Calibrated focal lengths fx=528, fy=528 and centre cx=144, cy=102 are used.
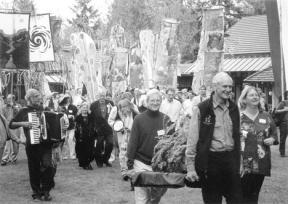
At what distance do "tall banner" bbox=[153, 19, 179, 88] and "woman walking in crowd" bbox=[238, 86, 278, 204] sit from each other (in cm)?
971

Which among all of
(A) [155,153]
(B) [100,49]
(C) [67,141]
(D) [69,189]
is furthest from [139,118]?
(B) [100,49]

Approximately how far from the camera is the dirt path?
8.34 metres

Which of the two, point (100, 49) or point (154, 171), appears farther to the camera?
point (100, 49)

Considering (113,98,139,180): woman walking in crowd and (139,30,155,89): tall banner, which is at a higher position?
(139,30,155,89): tall banner

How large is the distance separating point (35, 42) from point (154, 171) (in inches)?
466

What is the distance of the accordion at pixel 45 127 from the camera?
797 centimetres

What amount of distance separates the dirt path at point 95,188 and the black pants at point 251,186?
7.00 ft

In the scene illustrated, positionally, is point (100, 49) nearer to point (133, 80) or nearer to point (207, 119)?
point (133, 80)

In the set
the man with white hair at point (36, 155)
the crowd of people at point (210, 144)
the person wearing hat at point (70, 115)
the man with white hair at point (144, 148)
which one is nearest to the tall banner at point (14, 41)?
the person wearing hat at point (70, 115)

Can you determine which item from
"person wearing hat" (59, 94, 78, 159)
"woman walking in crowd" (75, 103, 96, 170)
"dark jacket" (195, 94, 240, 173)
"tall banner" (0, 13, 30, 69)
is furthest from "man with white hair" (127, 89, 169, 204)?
"tall banner" (0, 13, 30, 69)

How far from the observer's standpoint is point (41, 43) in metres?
16.5

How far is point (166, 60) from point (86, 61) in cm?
361

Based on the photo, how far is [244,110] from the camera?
19.7ft

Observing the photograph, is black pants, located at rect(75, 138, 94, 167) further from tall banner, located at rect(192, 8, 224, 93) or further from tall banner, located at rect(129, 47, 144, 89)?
tall banner, located at rect(129, 47, 144, 89)
